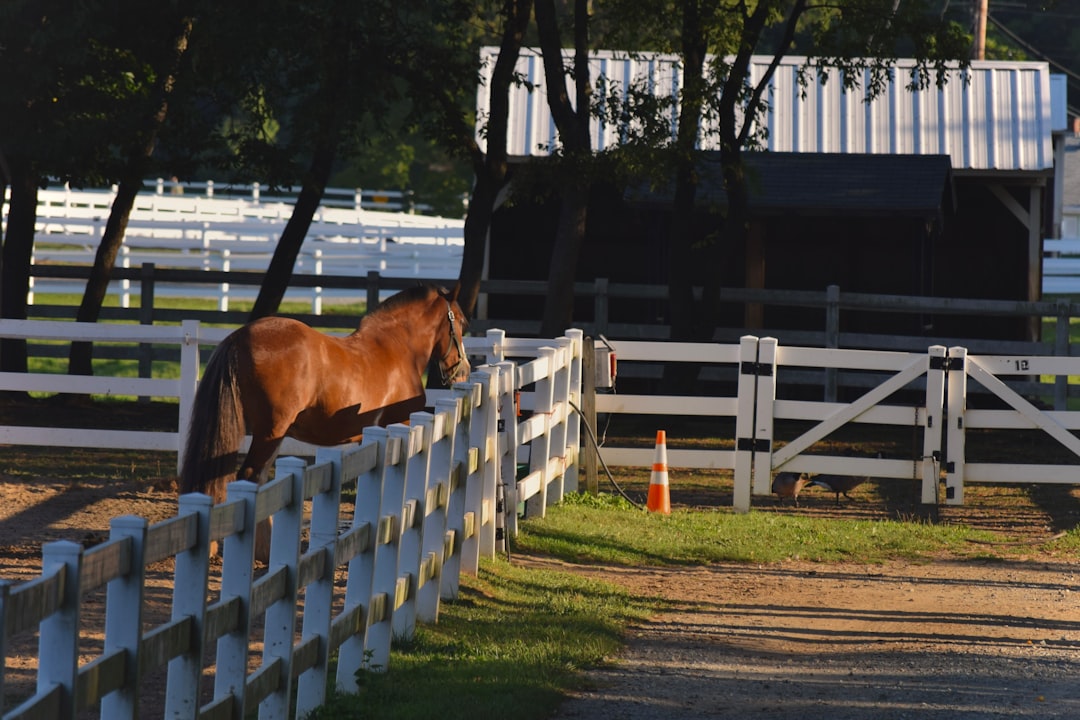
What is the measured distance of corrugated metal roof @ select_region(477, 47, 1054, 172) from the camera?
18.9 meters

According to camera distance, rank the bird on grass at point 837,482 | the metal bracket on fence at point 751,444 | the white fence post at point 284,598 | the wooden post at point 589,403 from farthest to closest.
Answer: the bird on grass at point 837,482 < the wooden post at point 589,403 < the metal bracket on fence at point 751,444 < the white fence post at point 284,598

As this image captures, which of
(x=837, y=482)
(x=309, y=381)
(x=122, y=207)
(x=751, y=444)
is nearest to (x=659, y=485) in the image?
(x=751, y=444)

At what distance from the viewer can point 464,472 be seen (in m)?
7.65

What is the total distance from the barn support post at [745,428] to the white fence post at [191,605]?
25.9ft

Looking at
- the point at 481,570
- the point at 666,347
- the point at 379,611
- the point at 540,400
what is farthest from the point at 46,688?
the point at 666,347

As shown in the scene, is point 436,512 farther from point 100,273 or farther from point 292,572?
point 100,273

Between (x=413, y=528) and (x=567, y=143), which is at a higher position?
(x=567, y=143)

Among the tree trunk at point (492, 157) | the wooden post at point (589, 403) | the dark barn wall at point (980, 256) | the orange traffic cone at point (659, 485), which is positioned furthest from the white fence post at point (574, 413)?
the dark barn wall at point (980, 256)

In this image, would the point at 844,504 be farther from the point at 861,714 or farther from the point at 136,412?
the point at 136,412

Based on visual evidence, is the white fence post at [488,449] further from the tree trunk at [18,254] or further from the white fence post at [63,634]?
the tree trunk at [18,254]

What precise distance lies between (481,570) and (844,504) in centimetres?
498

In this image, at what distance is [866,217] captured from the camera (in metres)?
18.4

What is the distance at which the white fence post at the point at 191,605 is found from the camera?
399cm

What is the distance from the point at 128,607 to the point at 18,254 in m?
15.2
